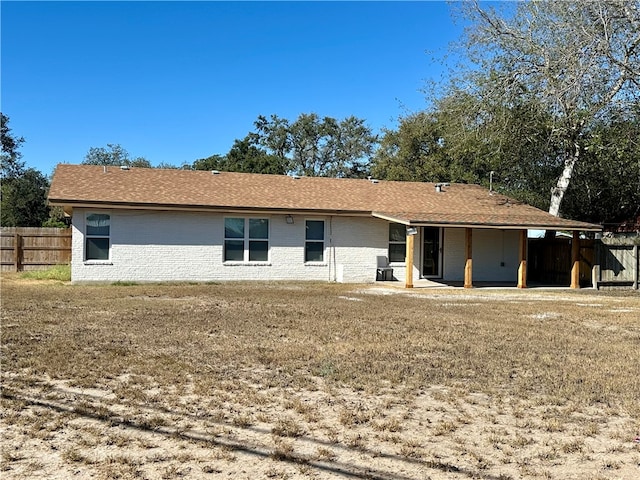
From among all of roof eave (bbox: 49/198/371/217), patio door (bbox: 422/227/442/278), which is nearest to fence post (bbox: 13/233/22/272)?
roof eave (bbox: 49/198/371/217)

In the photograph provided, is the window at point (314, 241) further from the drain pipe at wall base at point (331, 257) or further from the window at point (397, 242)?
the window at point (397, 242)

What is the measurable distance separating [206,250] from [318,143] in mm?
37385

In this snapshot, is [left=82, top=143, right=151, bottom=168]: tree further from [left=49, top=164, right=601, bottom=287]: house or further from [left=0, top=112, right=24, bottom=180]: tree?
[left=49, top=164, right=601, bottom=287]: house

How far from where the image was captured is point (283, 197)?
19.5m

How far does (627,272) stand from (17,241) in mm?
21606

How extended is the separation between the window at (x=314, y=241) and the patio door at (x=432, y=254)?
3.80m

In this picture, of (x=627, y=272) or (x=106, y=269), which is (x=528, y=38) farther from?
(x=106, y=269)

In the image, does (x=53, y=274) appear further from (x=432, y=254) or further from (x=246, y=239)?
(x=432, y=254)

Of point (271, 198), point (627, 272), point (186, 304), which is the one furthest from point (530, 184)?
point (186, 304)

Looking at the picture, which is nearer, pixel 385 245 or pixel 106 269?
pixel 106 269

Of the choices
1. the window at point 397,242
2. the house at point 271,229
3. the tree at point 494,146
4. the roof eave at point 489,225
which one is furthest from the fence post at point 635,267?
the window at point 397,242

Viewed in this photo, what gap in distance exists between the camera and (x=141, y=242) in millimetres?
17609

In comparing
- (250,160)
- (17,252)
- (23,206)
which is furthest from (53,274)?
(250,160)

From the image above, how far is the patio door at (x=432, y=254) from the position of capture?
20.4 m
